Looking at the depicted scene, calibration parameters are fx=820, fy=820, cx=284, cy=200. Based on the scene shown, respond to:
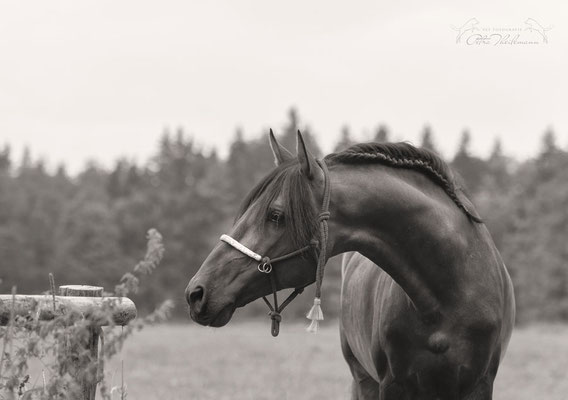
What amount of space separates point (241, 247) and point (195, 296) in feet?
1.14

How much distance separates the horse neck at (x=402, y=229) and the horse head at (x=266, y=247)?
207 millimetres

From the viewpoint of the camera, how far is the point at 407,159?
488 centimetres

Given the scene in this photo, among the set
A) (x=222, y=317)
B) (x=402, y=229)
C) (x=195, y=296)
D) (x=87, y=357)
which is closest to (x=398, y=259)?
(x=402, y=229)

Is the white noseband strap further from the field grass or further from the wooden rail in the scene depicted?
the field grass

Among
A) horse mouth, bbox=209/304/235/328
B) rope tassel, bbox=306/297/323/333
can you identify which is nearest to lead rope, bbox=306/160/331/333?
rope tassel, bbox=306/297/323/333

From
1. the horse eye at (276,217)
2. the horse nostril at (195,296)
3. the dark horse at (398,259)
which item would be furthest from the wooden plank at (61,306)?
the horse eye at (276,217)

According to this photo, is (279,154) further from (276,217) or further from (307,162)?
(276,217)

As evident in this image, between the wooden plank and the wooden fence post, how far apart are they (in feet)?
0.41

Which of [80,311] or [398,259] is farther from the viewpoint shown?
[398,259]

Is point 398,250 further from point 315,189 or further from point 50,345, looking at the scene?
point 50,345

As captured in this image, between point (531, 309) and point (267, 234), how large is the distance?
47.0 metres

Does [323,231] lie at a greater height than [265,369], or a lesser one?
greater

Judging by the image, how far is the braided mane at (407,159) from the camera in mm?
4688

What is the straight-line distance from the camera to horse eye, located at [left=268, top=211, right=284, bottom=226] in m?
4.30
